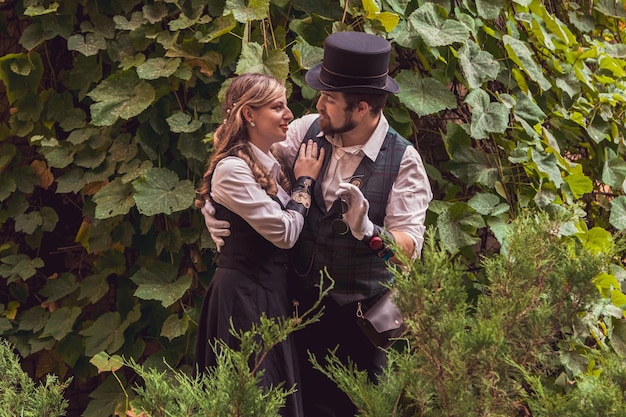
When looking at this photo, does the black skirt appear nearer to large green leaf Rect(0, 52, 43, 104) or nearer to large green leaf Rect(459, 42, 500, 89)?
large green leaf Rect(459, 42, 500, 89)

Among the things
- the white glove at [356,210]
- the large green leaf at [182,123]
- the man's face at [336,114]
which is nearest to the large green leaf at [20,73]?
the large green leaf at [182,123]

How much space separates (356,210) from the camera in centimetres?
189

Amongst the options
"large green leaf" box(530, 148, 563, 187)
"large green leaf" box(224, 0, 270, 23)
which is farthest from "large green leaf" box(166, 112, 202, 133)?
"large green leaf" box(530, 148, 563, 187)

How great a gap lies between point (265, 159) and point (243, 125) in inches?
3.9

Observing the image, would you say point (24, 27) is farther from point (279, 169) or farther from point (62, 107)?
point (279, 169)

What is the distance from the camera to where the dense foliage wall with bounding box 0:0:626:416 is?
2.78m

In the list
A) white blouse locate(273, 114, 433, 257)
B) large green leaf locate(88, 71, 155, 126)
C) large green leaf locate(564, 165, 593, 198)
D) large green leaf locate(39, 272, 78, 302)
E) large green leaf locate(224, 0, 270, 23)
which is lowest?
large green leaf locate(39, 272, 78, 302)

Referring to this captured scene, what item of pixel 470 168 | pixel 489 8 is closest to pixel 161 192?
pixel 470 168

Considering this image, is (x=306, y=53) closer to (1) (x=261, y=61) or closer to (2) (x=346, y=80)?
(1) (x=261, y=61)

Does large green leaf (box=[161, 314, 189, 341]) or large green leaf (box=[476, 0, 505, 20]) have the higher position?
large green leaf (box=[476, 0, 505, 20])

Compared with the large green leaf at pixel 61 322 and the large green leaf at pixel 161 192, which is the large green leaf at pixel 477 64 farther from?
the large green leaf at pixel 61 322

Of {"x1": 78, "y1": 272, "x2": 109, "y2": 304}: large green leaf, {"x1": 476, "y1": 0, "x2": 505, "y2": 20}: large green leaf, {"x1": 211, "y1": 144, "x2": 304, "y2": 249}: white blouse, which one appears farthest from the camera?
{"x1": 78, "y1": 272, "x2": 109, "y2": 304}: large green leaf

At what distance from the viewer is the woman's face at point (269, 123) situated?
6.93 feet

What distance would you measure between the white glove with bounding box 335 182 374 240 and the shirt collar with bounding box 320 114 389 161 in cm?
22
